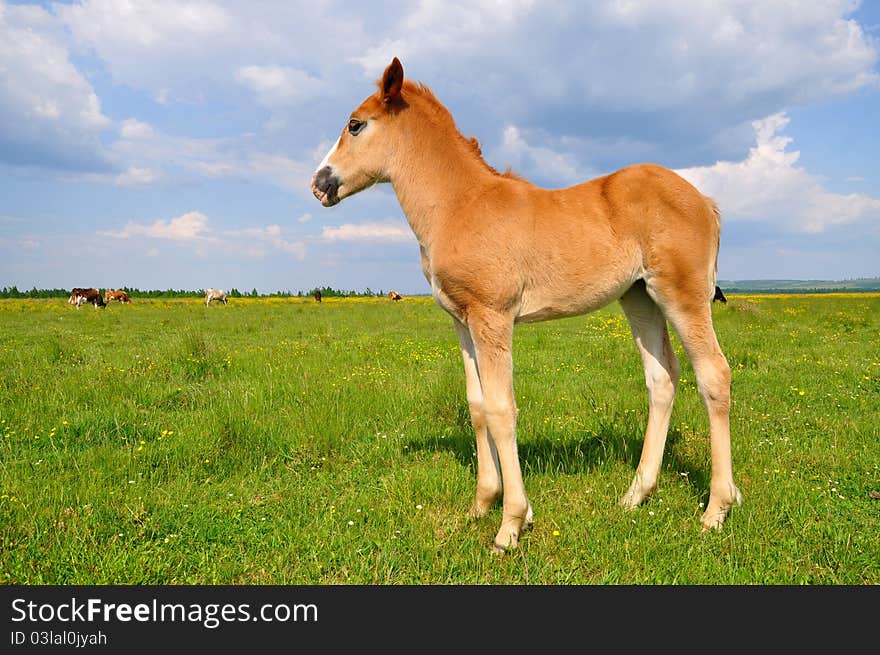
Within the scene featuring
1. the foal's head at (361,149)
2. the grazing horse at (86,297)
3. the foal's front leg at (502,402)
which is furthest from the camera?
the grazing horse at (86,297)

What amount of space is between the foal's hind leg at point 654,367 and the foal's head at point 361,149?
2353 mm

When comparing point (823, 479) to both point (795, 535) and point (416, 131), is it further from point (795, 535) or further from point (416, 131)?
point (416, 131)

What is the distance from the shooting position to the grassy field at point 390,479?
3.38 metres

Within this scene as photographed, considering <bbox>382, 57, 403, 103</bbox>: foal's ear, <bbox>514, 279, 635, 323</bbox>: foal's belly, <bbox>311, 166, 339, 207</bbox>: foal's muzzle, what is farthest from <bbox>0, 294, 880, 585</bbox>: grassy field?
<bbox>382, 57, 403, 103</bbox>: foal's ear

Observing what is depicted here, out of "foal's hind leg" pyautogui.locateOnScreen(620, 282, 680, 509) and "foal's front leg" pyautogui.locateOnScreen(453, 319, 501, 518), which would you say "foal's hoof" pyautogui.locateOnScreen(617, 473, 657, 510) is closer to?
"foal's hind leg" pyautogui.locateOnScreen(620, 282, 680, 509)

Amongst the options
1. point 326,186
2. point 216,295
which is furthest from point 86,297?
point 326,186

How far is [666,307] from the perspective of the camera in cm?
399

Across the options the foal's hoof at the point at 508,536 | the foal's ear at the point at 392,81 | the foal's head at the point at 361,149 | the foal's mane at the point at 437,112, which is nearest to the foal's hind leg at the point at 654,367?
the foal's hoof at the point at 508,536

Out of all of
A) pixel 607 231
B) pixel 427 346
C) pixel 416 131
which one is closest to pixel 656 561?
pixel 607 231

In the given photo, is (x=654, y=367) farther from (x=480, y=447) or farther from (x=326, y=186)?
(x=326, y=186)

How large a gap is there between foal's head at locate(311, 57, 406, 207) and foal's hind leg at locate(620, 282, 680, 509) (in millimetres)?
2353

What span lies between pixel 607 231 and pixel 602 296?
48cm

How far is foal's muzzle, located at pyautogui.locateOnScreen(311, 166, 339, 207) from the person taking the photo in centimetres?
402

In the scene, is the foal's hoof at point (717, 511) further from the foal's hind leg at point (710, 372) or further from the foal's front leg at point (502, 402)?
the foal's front leg at point (502, 402)
